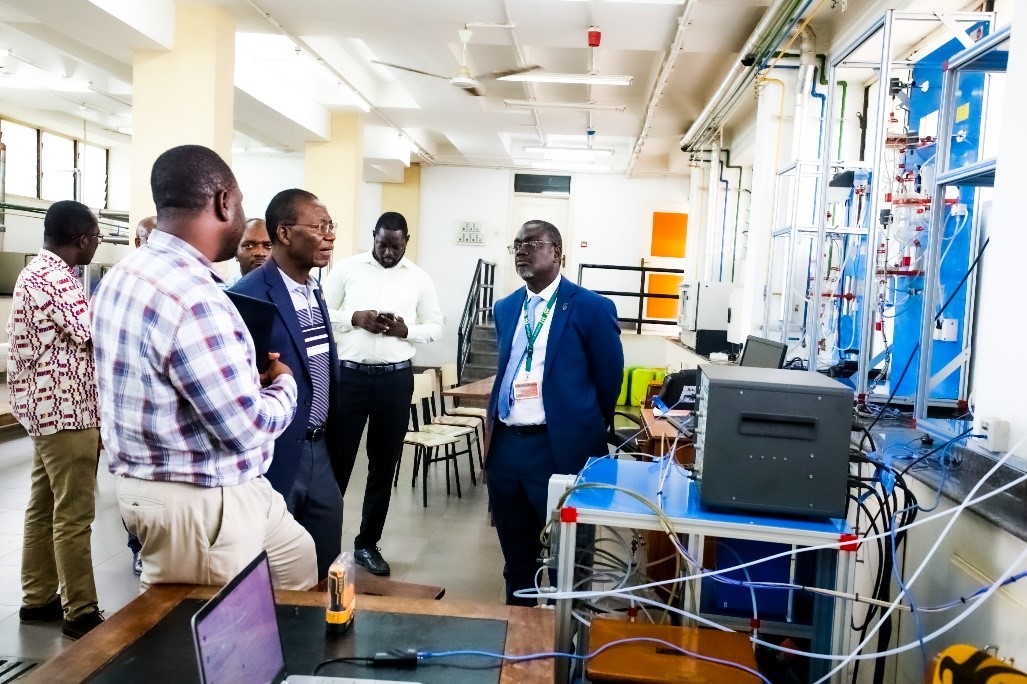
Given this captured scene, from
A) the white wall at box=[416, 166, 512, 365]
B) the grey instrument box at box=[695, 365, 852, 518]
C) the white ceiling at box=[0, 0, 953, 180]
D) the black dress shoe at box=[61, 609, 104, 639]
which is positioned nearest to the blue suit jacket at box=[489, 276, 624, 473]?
the grey instrument box at box=[695, 365, 852, 518]

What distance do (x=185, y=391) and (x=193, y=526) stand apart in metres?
0.32

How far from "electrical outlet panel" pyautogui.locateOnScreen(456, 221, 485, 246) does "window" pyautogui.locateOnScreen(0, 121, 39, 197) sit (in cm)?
638

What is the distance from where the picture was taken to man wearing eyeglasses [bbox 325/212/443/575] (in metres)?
3.71

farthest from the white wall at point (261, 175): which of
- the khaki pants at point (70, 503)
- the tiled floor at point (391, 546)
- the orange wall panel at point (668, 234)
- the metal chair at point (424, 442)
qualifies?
the khaki pants at point (70, 503)

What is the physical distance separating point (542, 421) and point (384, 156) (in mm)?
8728

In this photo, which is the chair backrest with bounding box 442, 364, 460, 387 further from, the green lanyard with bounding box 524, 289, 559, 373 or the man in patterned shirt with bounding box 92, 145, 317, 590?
the man in patterned shirt with bounding box 92, 145, 317, 590

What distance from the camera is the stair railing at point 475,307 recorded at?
9.79 m

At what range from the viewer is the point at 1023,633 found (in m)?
1.67

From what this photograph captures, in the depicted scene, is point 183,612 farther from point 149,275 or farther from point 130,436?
point 149,275

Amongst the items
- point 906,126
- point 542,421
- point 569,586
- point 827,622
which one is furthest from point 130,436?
point 906,126

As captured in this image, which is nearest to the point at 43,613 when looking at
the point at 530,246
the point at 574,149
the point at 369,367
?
the point at 369,367

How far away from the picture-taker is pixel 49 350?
9.61 ft

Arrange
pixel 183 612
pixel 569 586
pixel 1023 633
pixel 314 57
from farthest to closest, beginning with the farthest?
pixel 314 57 → pixel 569 586 → pixel 1023 633 → pixel 183 612

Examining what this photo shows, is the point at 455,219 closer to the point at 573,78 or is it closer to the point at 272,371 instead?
the point at 573,78
